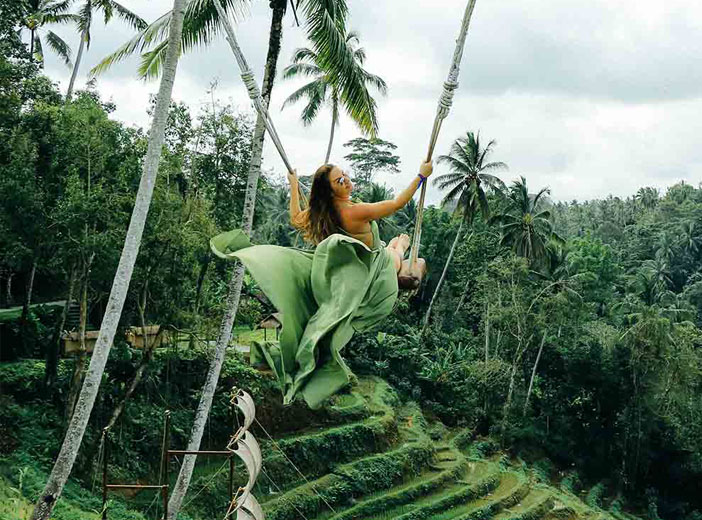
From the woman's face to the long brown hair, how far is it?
17 mm

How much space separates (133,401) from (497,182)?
13.3m

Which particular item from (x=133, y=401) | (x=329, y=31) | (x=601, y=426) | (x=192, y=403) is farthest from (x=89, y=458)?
(x=601, y=426)

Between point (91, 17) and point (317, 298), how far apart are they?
58.7 feet

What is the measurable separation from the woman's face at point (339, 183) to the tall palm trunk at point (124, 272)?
4.21m

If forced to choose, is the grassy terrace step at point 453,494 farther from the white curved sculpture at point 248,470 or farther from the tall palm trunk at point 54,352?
the white curved sculpture at point 248,470

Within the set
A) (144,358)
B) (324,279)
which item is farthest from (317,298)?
(144,358)

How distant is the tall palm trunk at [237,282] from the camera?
32.6 feet

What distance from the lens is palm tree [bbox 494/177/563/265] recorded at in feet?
78.3

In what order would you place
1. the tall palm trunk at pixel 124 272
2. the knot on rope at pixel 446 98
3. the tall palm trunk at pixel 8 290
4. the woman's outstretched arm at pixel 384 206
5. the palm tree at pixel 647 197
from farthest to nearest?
the palm tree at pixel 647 197 → the tall palm trunk at pixel 8 290 → the tall palm trunk at pixel 124 272 → the knot on rope at pixel 446 98 → the woman's outstretched arm at pixel 384 206

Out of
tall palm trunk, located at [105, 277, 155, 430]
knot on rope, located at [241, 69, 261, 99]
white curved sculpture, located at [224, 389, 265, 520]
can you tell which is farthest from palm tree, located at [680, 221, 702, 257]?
knot on rope, located at [241, 69, 261, 99]

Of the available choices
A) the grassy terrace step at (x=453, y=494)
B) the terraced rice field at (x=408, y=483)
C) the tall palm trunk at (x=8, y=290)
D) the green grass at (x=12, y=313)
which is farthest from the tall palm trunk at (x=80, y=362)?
the grassy terrace step at (x=453, y=494)

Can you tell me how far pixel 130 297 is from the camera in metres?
12.9

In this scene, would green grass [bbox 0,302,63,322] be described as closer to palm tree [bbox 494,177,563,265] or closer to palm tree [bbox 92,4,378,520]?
palm tree [bbox 92,4,378,520]

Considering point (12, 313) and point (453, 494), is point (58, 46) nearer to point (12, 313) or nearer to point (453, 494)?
point (12, 313)
